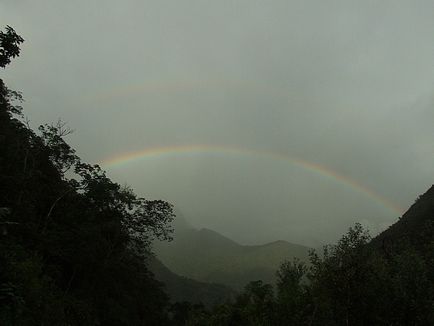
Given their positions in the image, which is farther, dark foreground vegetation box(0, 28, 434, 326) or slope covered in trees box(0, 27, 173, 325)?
slope covered in trees box(0, 27, 173, 325)

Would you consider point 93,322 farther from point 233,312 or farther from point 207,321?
point 233,312

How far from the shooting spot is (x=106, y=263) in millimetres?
45375

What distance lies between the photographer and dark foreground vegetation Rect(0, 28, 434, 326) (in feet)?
72.1

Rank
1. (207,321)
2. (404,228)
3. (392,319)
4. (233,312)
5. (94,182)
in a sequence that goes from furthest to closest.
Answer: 1. (404,228)
2. (233,312)
3. (207,321)
4. (94,182)
5. (392,319)

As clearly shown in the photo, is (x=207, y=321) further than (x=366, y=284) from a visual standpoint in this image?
Yes

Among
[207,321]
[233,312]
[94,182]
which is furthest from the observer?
[233,312]

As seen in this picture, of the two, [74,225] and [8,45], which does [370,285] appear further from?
[74,225]

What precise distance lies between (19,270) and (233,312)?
55265 mm

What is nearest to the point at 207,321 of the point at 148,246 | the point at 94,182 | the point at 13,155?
the point at 148,246

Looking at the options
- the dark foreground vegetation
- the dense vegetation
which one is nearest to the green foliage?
the dark foreground vegetation

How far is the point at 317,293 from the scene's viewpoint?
80.7 feet

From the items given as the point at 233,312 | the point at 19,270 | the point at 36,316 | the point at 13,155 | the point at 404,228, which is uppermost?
the point at 404,228

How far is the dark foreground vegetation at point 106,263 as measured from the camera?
72.1 ft

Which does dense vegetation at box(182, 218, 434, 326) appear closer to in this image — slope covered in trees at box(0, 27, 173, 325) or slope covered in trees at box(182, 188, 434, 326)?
slope covered in trees at box(182, 188, 434, 326)
